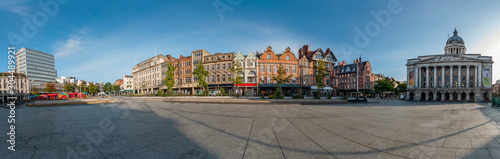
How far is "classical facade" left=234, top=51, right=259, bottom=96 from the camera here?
2003 inches

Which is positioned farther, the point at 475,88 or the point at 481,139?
the point at 475,88

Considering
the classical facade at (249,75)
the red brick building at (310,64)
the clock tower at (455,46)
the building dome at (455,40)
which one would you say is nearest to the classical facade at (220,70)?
the classical facade at (249,75)

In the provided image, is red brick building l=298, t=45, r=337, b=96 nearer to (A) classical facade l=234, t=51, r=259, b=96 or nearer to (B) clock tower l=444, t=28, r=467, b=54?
(A) classical facade l=234, t=51, r=259, b=96

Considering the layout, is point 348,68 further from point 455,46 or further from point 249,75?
point 249,75

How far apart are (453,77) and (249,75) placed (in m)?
60.4

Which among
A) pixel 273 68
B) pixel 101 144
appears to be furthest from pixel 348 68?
pixel 101 144

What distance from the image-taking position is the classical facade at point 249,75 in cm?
5088

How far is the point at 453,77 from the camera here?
173 feet

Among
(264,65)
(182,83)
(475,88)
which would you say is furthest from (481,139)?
(475,88)

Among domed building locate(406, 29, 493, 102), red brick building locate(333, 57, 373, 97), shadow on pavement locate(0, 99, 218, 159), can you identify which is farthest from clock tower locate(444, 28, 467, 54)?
shadow on pavement locate(0, 99, 218, 159)

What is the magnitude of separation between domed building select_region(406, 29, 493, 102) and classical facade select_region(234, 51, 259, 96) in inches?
1969

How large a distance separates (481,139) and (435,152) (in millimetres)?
3170

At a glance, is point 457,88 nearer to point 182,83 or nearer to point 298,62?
point 298,62

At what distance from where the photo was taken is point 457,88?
5025cm
